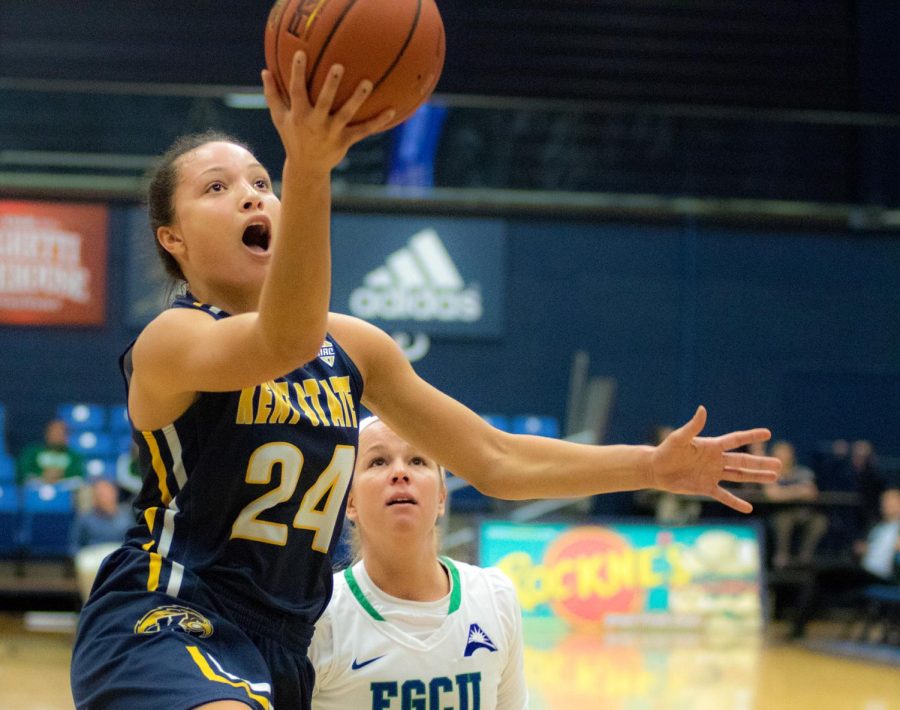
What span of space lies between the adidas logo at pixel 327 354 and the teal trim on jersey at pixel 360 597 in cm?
79

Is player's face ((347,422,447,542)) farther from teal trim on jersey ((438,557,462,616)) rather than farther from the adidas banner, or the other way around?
the adidas banner

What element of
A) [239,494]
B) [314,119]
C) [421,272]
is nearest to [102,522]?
[421,272]

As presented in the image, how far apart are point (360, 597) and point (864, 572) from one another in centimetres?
902

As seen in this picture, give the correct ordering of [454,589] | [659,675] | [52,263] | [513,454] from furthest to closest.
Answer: [52,263], [659,675], [454,589], [513,454]

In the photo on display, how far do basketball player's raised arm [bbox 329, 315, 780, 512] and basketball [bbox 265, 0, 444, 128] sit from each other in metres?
0.65

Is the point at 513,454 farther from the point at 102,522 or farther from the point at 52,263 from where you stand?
the point at 52,263

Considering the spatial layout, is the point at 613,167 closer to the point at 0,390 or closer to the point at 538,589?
the point at 538,589

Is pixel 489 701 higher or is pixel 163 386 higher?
pixel 163 386

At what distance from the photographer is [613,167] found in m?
13.1

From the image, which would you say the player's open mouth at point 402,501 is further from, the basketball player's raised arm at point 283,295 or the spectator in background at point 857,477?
the spectator in background at point 857,477

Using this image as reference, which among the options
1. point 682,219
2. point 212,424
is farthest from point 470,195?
point 212,424

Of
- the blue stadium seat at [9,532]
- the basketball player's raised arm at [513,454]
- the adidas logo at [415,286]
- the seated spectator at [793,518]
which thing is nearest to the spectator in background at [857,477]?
the seated spectator at [793,518]

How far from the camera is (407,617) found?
2844 mm

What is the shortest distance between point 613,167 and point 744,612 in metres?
4.96
